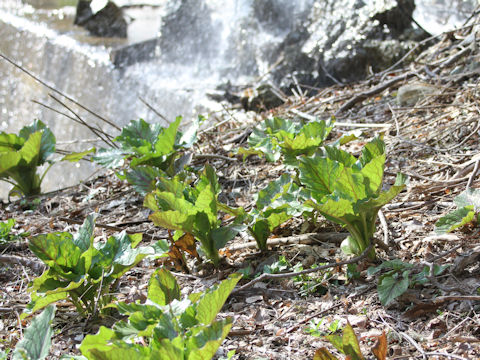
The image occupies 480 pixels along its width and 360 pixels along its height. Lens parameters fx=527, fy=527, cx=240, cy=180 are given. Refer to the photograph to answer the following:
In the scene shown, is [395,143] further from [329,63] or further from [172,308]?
[329,63]

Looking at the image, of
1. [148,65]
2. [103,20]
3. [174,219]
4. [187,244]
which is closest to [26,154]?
[187,244]

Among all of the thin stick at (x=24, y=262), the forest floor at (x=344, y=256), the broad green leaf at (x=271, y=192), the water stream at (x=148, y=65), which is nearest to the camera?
the forest floor at (x=344, y=256)

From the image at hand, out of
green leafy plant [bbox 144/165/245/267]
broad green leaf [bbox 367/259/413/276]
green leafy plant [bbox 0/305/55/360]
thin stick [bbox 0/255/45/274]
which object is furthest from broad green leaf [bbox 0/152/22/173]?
broad green leaf [bbox 367/259/413/276]

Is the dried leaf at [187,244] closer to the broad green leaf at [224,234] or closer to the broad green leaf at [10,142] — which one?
the broad green leaf at [224,234]

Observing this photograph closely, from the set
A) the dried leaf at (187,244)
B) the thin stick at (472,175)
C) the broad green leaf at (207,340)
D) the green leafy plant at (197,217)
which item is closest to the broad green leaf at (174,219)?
the green leafy plant at (197,217)

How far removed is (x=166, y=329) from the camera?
1325 millimetres

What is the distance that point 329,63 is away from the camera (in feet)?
17.4

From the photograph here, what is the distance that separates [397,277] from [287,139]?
0.84m

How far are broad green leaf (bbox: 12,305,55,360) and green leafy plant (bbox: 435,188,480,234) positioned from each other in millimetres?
1227

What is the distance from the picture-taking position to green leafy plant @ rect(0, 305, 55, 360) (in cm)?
133

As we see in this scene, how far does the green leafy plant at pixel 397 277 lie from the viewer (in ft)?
5.16

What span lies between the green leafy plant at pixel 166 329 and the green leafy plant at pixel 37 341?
0.10 meters

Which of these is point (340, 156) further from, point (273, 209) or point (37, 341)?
point (37, 341)

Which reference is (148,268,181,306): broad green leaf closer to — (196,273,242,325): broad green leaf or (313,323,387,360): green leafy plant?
(196,273,242,325): broad green leaf
